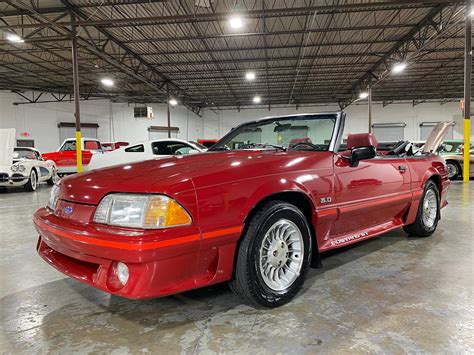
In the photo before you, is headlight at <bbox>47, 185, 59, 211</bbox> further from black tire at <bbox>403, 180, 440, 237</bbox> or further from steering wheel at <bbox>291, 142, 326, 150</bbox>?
black tire at <bbox>403, 180, 440, 237</bbox>

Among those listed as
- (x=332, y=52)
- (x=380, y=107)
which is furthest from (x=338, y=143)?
(x=380, y=107)

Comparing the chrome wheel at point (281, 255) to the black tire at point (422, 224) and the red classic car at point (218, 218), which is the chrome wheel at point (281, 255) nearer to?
the red classic car at point (218, 218)

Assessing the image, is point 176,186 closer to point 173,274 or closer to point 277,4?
point 173,274

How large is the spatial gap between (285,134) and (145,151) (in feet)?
20.1

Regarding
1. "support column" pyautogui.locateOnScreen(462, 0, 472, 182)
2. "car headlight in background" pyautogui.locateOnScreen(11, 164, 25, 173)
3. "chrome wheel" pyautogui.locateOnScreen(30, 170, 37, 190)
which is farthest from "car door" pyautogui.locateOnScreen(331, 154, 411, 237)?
"chrome wheel" pyautogui.locateOnScreen(30, 170, 37, 190)

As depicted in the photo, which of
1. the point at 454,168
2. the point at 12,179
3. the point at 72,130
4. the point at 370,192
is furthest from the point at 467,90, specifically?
the point at 72,130

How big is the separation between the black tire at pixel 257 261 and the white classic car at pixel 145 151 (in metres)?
6.50

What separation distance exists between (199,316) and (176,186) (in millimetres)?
843

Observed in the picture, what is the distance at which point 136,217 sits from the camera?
64.5 inches

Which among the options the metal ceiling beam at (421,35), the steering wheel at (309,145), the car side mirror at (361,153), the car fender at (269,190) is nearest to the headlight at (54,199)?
the car fender at (269,190)

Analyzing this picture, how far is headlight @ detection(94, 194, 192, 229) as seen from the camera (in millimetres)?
1614

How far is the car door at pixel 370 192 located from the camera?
8.07 ft

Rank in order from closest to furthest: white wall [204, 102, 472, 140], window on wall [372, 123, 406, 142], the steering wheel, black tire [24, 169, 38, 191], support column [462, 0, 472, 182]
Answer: the steering wheel, support column [462, 0, 472, 182], black tire [24, 169, 38, 191], white wall [204, 102, 472, 140], window on wall [372, 123, 406, 142]

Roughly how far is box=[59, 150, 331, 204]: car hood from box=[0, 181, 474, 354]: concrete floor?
0.75 metres
